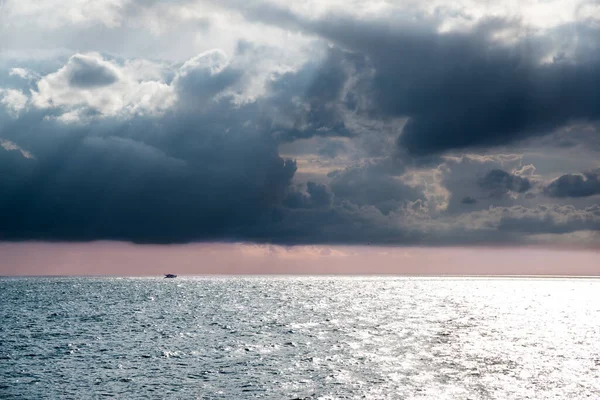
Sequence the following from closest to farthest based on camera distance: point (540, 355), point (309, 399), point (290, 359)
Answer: point (309, 399) → point (290, 359) → point (540, 355)

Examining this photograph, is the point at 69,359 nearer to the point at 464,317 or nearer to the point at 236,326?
the point at 236,326

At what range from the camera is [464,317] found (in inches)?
6142

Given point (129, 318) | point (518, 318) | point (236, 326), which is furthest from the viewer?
point (518, 318)

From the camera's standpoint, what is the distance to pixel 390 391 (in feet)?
199

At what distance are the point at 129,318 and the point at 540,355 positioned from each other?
94.4 m

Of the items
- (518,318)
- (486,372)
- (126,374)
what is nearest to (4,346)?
(126,374)

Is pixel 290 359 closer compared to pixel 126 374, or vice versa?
pixel 126 374

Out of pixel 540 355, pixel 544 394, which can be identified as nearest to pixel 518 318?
pixel 540 355

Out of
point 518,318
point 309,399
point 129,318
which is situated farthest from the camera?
point 518,318

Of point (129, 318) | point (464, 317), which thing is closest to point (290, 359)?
point (129, 318)

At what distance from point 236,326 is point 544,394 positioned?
7340 centimetres

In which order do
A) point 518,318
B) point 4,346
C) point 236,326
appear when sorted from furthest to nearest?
point 518,318 → point 236,326 → point 4,346

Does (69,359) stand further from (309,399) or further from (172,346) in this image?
(309,399)

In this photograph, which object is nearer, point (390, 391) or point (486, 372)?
point (390, 391)
